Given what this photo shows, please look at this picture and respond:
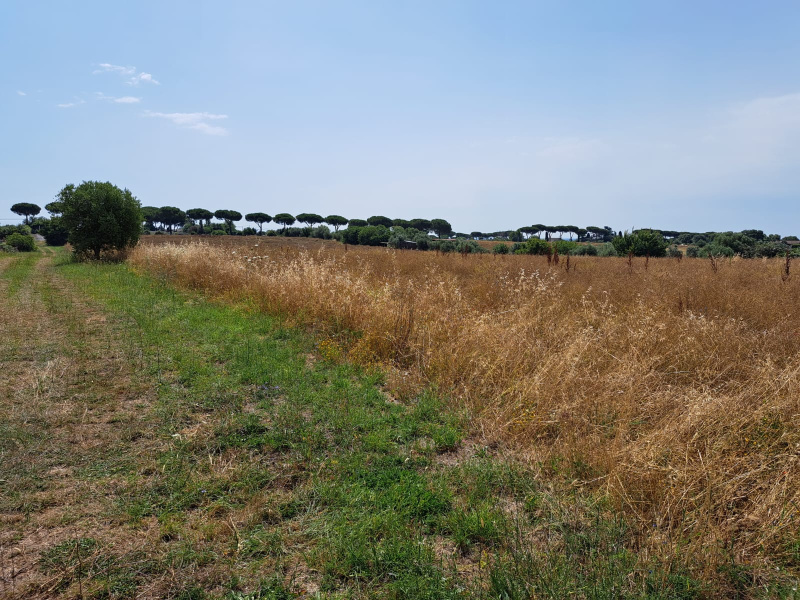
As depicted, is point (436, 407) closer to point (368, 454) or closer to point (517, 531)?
point (368, 454)

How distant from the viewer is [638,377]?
4.49 meters

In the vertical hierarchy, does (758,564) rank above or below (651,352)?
below

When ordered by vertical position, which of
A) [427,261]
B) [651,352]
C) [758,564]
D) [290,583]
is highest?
[427,261]

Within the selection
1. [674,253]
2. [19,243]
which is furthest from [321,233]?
[674,253]

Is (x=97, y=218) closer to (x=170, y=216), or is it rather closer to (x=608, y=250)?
(x=608, y=250)

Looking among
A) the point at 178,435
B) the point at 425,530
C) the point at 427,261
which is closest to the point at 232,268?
the point at 427,261

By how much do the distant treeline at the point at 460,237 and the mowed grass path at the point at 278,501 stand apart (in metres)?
11.4

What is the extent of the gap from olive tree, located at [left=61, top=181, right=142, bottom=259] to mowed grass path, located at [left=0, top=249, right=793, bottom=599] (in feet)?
67.0

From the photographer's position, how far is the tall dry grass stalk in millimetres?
2854

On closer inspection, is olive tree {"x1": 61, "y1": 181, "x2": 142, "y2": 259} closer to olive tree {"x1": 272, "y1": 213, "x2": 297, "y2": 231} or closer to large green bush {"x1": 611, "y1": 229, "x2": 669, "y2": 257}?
large green bush {"x1": 611, "y1": 229, "x2": 669, "y2": 257}

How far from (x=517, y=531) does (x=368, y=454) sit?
1.40 m

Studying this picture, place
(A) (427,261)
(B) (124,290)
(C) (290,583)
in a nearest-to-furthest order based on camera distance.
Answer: (C) (290,583), (B) (124,290), (A) (427,261)

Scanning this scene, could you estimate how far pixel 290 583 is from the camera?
234cm

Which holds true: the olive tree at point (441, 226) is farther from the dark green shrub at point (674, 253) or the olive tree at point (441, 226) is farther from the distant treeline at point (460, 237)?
the dark green shrub at point (674, 253)
